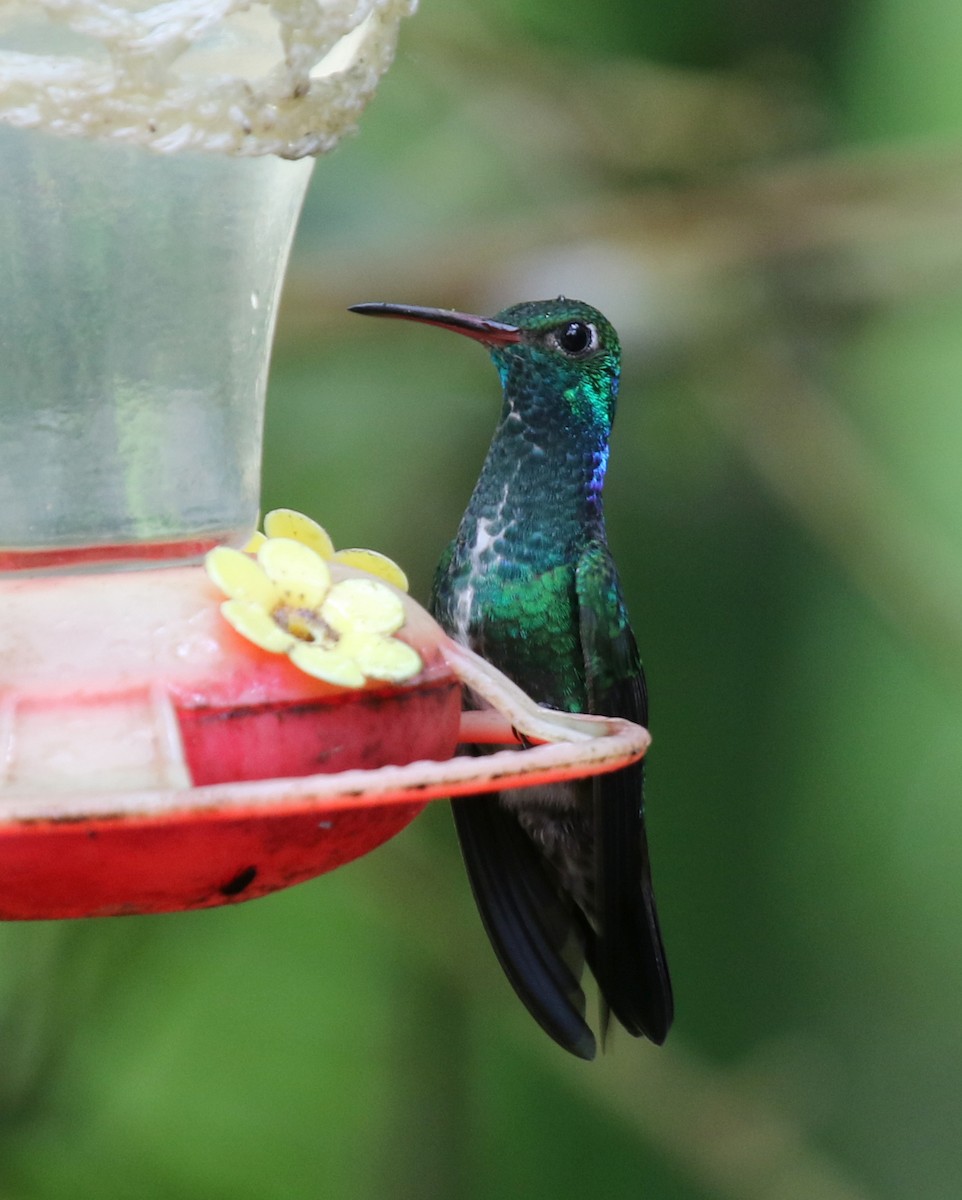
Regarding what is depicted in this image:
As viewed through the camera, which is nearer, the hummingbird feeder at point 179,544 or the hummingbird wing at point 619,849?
the hummingbird feeder at point 179,544

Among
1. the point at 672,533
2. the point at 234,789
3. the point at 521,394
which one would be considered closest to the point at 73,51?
the point at 234,789

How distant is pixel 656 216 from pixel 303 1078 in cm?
295

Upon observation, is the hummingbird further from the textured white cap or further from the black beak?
the textured white cap

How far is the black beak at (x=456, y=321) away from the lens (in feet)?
4.96

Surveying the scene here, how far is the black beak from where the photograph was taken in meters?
1.51

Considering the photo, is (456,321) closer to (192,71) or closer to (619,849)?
(192,71)

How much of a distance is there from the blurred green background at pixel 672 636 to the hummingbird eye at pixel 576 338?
3.75 ft

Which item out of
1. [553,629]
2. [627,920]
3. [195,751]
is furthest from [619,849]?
[195,751]

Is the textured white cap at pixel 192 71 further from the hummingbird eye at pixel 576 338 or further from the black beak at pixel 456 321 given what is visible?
the hummingbird eye at pixel 576 338

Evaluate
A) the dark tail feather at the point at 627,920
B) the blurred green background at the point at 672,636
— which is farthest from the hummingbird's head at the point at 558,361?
the blurred green background at the point at 672,636

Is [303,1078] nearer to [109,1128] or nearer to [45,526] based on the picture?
[109,1128]

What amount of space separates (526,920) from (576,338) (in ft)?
2.46

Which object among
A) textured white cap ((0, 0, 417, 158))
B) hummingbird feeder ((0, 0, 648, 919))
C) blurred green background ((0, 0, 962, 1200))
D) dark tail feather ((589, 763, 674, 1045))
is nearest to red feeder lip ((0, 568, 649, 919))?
hummingbird feeder ((0, 0, 648, 919))

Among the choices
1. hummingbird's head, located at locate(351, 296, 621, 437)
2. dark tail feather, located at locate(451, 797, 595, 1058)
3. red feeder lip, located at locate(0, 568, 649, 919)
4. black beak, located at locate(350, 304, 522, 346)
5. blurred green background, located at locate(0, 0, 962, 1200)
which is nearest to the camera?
red feeder lip, located at locate(0, 568, 649, 919)
